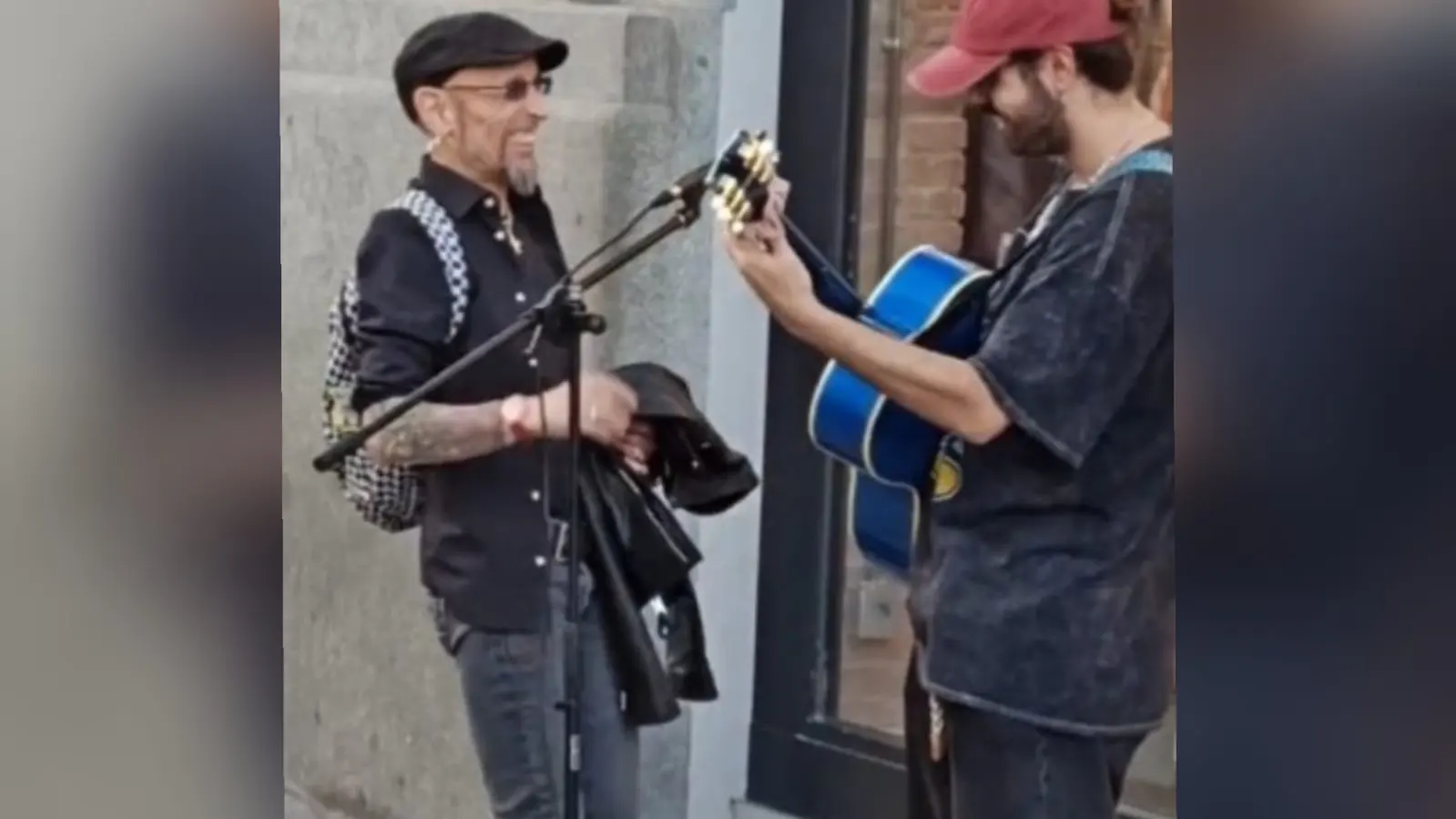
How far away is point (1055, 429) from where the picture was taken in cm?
135

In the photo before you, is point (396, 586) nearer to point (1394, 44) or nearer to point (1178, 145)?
point (1178, 145)

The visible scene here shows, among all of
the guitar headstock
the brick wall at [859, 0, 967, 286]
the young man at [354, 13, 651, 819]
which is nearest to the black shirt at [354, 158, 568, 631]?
the young man at [354, 13, 651, 819]

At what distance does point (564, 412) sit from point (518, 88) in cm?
24

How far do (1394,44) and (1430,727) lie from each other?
45 cm

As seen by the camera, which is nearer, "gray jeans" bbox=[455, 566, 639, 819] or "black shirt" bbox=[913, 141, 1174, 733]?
"black shirt" bbox=[913, 141, 1174, 733]

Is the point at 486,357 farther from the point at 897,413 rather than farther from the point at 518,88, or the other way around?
the point at 897,413

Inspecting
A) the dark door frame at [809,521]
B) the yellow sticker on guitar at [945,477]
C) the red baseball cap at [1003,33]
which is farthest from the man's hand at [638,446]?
the red baseball cap at [1003,33]

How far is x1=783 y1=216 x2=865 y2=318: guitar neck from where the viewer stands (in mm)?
1445

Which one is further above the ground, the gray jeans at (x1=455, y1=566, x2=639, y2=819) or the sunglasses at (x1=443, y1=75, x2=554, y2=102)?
the sunglasses at (x1=443, y1=75, x2=554, y2=102)

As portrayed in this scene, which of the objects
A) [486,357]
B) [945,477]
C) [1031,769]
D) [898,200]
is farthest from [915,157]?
[1031,769]

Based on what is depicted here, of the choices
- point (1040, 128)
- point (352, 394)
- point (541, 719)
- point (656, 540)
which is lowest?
point (541, 719)

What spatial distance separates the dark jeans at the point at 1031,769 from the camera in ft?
4.58

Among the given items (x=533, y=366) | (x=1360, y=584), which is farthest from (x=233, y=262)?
(x=1360, y=584)

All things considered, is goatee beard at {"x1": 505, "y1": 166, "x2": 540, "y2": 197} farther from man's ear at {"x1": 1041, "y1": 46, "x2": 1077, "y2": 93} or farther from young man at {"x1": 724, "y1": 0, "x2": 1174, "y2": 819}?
man's ear at {"x1": 1041, "y1": 46, "x2": 1077, "y2": 93}
